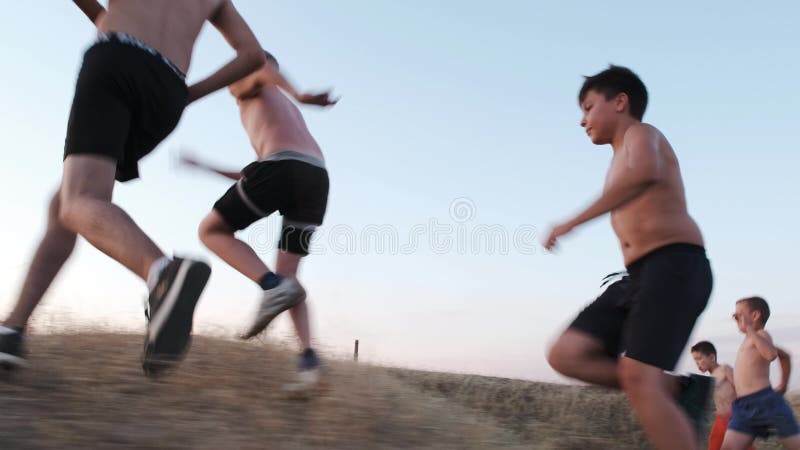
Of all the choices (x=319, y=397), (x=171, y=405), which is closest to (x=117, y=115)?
(x=171, y=405)

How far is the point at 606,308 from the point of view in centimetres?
311

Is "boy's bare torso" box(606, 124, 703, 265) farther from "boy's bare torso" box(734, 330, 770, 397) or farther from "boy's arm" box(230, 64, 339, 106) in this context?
"boy's bare torso" box(734, 330, 770, 397)

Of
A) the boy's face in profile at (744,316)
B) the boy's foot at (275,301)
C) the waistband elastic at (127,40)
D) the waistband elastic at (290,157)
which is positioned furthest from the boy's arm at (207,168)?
the boy's face in profile at (744,316)

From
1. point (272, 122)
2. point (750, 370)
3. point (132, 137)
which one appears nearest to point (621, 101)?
point (272, 122)

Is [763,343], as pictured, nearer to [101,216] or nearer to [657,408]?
[657,408]

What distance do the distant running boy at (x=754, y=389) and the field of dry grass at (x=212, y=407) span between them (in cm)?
157

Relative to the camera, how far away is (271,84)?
3697 millimetres

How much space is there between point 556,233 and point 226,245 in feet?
4.99

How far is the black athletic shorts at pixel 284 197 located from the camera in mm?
3402

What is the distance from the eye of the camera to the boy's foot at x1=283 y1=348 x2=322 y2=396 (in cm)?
337

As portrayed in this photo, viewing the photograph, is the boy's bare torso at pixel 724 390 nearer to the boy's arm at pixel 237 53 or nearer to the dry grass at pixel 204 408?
the dry grass at pixel 204 408

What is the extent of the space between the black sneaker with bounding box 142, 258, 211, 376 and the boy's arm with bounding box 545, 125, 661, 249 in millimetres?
1306

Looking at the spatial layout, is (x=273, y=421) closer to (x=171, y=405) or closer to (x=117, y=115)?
(x=171, y=405)

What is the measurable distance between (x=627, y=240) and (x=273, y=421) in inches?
62.8
